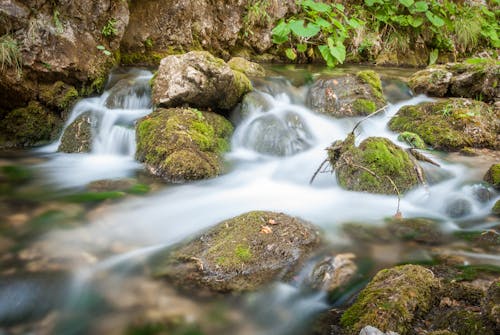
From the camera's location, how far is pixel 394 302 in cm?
203

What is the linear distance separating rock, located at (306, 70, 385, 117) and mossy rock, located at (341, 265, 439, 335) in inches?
186

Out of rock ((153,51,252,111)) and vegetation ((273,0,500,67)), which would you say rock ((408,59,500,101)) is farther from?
rock ((153,51,252,111))

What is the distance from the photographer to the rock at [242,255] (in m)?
2.60

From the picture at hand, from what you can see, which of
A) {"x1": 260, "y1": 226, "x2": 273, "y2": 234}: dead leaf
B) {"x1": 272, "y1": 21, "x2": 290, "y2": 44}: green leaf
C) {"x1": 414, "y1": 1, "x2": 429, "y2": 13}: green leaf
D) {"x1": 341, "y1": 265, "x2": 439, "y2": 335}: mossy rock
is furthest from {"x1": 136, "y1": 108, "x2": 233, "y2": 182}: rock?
{"x1": 414, "y1": 1, "x2": 429, "y2": 13}: green leaf

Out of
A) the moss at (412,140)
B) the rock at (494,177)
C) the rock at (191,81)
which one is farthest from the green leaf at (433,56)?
the rock at (191,81)

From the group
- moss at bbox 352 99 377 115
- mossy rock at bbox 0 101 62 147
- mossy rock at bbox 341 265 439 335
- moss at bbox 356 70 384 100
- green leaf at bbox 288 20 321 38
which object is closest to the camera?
green leaf at bbox 288 20 321 38

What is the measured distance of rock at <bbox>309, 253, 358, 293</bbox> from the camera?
2594mm

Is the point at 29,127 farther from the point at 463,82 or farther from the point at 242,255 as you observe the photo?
the point at 463,82

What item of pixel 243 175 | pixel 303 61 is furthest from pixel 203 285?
pixel 303 61

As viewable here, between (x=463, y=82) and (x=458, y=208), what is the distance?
4299mm

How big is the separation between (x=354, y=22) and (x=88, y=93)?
5429 millimetres

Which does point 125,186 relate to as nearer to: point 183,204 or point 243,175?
point 183,204

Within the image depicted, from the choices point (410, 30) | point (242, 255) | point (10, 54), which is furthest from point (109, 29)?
point (410, 30)

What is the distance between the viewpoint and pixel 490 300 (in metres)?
1.66
